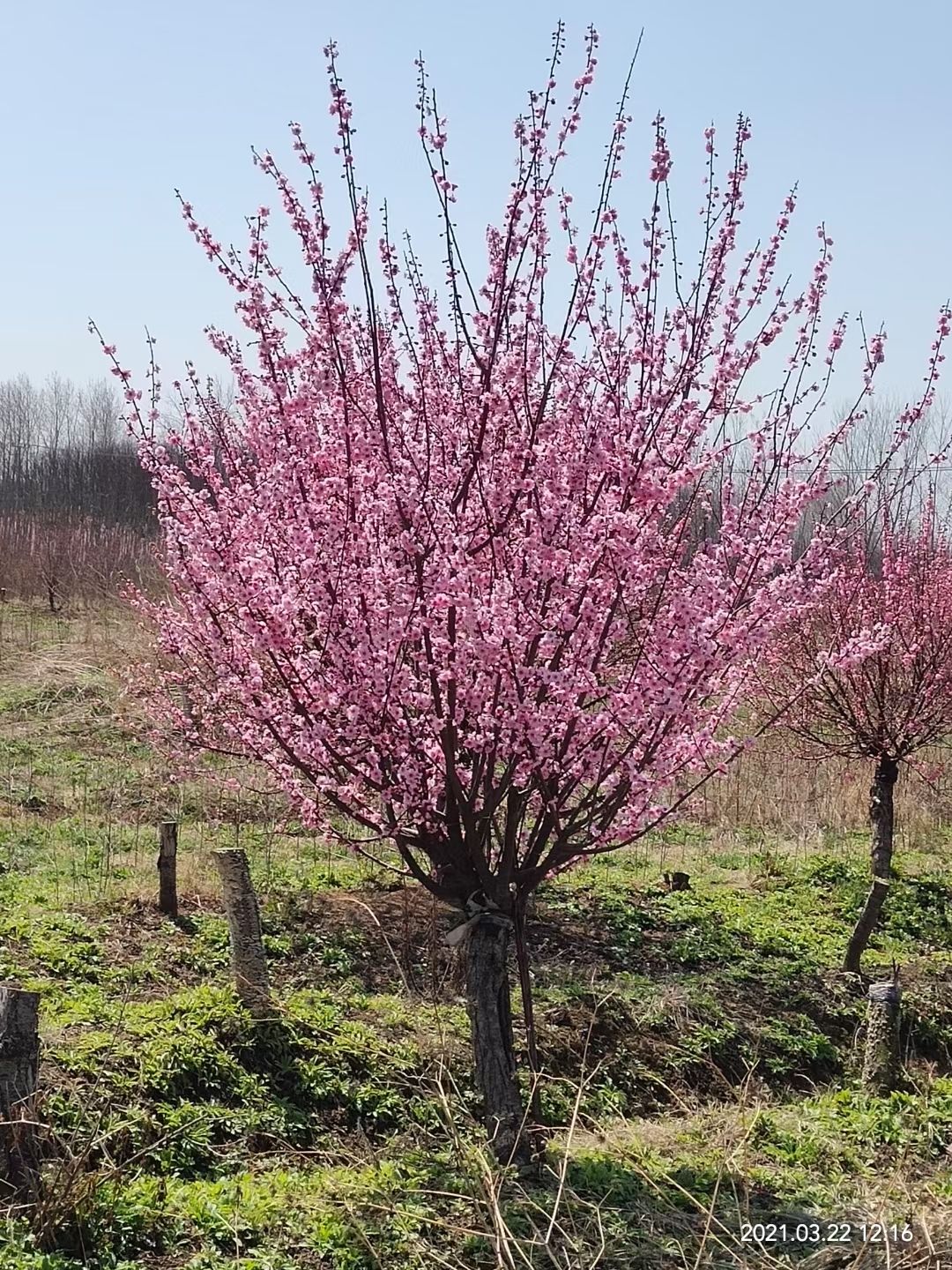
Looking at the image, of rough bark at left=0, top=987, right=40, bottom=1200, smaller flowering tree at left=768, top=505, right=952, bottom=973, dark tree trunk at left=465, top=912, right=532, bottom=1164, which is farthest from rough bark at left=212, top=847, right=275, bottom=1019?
smaller flowering tree at left=768, top=505, right=952, bottom=973

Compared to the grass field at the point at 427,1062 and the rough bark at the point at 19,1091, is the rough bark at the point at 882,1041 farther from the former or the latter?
the rough bark at the point at 19,1091

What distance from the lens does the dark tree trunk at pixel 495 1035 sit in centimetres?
421

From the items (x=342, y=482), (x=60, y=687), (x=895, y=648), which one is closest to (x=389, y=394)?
(x=342, y=482)

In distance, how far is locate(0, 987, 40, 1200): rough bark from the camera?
359 centimetres

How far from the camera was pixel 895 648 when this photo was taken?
8.65 m

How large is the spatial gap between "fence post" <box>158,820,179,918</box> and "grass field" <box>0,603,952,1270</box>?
0.33 ft

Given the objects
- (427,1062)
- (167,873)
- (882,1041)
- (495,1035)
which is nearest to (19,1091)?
(495,1035)

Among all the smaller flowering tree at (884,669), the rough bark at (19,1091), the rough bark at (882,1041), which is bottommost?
the rough bark at (882,1041)

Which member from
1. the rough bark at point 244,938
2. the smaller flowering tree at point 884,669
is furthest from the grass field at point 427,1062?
the smaller flowering tree at point 884,669

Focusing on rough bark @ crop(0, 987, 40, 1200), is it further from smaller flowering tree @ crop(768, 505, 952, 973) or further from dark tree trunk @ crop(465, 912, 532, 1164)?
smaller flowering tree @ crop(768, 505, 952, 973)

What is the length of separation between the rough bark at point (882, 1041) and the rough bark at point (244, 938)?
9.81 feet

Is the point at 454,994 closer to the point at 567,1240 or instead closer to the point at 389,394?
the point at 567,1240

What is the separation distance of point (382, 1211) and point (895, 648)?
6139mm

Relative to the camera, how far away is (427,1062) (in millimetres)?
5156
